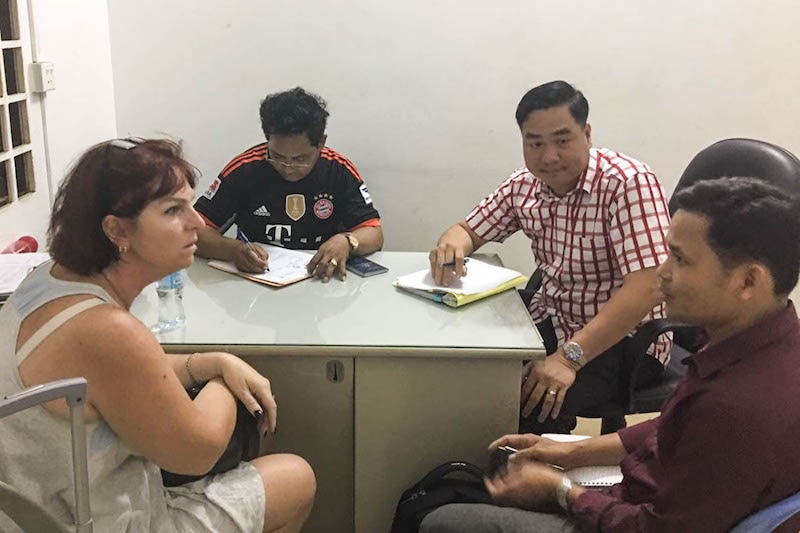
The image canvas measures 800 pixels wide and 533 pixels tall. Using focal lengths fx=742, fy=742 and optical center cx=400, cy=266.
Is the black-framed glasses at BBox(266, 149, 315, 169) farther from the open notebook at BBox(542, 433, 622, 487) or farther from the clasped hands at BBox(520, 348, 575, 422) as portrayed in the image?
the open notebook at BBox(542, 433, 622, 487)

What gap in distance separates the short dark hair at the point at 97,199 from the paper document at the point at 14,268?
1.92 feet

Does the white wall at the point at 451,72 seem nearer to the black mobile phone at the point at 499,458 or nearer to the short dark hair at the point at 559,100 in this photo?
the short dark hair at the point at 559,100

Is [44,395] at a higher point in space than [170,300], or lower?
higher

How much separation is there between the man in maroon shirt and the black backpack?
0.39 meters

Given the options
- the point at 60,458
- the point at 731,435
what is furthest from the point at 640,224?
the point at 60,458

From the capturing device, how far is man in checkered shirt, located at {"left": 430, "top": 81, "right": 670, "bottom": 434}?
6.26 feet

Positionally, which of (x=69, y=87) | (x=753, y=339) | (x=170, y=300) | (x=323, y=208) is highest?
(x=69, y=87)

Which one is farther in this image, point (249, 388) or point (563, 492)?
point (249, 388)

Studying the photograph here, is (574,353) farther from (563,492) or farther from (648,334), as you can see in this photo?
(563,492)

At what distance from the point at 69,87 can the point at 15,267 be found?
0.96 meters

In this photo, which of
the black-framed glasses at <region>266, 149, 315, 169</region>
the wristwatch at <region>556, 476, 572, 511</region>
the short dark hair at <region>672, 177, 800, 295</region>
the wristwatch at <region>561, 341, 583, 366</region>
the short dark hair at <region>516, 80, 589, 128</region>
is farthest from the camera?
the black-framed glasses at <region>266, 149, 315, 169</region>

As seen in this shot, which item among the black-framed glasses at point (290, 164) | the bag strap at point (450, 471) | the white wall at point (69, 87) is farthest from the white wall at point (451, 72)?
the bag strap at point (450, 471)

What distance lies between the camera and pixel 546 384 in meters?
1.86

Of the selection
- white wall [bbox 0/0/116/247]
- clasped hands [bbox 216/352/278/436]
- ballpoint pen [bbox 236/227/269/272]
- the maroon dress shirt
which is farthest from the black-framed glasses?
the maroon dress shirt
